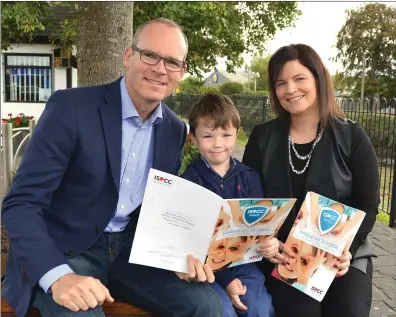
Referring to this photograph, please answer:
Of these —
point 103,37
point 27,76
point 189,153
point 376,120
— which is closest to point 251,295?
point 103,37

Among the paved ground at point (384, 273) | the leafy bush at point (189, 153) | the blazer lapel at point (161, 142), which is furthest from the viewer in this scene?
the leafy bush at point (189, 153)

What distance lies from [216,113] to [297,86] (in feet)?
1.69

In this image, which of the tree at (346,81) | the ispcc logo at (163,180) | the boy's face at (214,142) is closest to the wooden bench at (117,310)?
the ispcc logo at (163,180)

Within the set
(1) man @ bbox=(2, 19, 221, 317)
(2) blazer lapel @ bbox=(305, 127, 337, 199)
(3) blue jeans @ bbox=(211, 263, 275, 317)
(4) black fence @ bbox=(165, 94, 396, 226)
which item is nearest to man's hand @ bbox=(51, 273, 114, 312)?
(1) man @ bbox=(2, 19, 221, 317)

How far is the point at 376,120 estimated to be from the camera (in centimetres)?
1038

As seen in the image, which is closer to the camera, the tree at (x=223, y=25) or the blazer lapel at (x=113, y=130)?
the blazer lapel at (x=113, y=130)

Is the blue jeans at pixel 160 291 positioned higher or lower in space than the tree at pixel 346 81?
higher

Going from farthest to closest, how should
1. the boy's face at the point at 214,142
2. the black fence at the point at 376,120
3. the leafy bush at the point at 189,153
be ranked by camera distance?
1. the black fence at the point at 376,120
2. the leafy bush at the point at 189,153
3. the boy's face at the point at 214,142

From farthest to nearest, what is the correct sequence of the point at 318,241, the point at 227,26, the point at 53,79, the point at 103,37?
the point at 53,79 < the point at 227,26 < the point at 103,37 < the point at 318,241

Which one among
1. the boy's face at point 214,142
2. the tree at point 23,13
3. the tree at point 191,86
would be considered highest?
the tree at point 23,13

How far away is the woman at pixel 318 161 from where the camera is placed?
274 cm

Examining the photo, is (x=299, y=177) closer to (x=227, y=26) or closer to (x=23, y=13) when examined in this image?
(x=23, y=13)

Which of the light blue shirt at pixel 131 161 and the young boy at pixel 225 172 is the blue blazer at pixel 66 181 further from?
the young boy at pixel 225 172

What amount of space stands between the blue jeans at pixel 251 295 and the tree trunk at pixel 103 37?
2717mm
